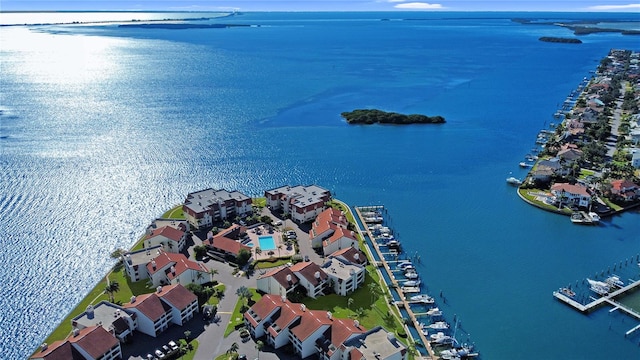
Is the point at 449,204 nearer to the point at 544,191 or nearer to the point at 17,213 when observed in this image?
the point at 544,191

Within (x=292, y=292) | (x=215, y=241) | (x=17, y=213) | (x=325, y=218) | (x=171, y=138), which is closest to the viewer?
(x=292, y=292)

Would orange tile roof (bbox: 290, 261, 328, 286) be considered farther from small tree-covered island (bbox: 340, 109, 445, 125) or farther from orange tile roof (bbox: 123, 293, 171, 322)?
small tree-covered island (bbox: 340, 109, 445, 125)

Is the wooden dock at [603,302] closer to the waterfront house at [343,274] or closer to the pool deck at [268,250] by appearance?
the waterfront house at [343,274]

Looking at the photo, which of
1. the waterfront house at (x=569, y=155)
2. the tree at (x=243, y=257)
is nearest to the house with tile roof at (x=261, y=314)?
the tree at (x=243, y=257)

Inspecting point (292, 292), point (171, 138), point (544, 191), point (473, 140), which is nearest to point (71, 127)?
point (171, 138)

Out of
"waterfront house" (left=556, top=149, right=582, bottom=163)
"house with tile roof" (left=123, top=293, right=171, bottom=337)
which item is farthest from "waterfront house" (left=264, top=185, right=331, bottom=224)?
"waterfront house" (left=556, top=149, right=582, bottom=163)

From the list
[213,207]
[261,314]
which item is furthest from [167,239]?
[261,314]

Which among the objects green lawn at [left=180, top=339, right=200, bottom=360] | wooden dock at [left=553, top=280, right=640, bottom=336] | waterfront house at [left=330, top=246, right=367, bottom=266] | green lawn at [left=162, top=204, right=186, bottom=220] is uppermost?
waterfront house at [left=330, top=246, right=367, bottom=266]
